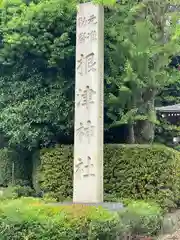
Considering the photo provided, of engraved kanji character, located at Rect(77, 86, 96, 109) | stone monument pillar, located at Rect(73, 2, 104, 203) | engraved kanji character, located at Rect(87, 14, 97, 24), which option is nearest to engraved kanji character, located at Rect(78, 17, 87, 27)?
stone monument pillar, located at Rect(73, 2, 104, 203)

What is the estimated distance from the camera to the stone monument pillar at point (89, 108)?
11.0 meters

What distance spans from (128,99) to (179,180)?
9.58ft

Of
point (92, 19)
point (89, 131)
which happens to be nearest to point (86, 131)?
point (89, 131)

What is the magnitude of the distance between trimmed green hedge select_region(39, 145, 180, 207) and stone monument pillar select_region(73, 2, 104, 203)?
1950 mm

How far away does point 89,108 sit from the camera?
444 inches

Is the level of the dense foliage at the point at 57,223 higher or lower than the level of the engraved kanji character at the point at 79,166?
lower

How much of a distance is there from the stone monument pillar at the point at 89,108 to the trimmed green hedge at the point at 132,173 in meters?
1.95

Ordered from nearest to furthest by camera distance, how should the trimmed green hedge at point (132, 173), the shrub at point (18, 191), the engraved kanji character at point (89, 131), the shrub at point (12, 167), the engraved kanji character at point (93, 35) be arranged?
the engraved kanji character at point (89, 131), the engraved kanji character at point (93, 35), the trimmed green hedge at point (132, 173), the shrub at point (18, 191), the shrub at point (12, 167)

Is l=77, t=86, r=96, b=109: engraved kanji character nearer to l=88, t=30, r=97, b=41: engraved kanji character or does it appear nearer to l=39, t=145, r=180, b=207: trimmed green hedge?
l=88, t=30, r=97, b=41: engraved kanji character

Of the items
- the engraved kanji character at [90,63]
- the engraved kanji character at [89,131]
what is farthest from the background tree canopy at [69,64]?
the engraved kanji character at [89,131]

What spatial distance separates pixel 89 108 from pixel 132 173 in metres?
2.66

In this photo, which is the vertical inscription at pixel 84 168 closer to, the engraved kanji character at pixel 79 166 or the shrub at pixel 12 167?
the engraved kanji character at pixel 79 166

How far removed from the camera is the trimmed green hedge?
12562mm

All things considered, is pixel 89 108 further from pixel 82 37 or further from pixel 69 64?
pixel 69 64
